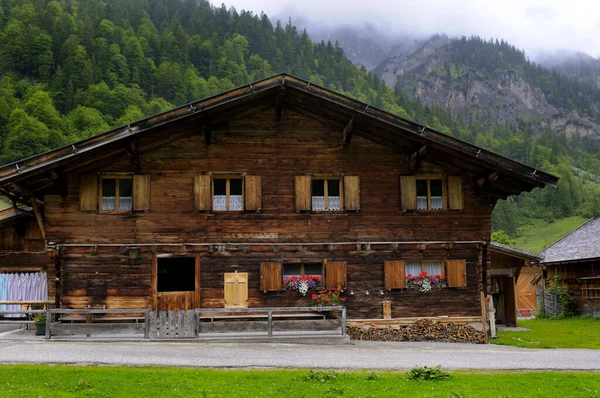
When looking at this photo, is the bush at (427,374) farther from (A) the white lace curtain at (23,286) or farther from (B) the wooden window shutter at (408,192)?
(A) the white lace curtain at (23,286)

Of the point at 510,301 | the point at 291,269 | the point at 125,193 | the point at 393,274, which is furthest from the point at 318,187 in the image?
the point at 510,301

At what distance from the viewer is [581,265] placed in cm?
3759

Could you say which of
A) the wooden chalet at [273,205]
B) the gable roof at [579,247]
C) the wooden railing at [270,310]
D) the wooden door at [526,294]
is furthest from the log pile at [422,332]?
the wooden door at [526,294]

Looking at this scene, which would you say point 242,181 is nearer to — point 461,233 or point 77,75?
point 461,233

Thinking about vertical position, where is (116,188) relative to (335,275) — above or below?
above

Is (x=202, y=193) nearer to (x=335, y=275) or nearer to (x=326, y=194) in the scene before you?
(x=326, y=194)

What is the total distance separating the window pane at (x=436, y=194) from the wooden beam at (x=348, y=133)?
11.5 feet

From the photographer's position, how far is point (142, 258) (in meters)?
20.3

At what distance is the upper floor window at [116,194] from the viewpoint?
20.4 metres

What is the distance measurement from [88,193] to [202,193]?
381 centimetres

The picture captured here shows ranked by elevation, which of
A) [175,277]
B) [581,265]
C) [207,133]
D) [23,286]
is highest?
[207,133]

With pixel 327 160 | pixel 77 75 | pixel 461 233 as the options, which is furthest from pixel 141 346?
pixel 77 75

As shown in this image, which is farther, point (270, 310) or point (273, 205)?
point (273, 205)

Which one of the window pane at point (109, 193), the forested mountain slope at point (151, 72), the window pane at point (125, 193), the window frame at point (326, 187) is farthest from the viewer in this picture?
the forested mountain slope at point (151, 72)
